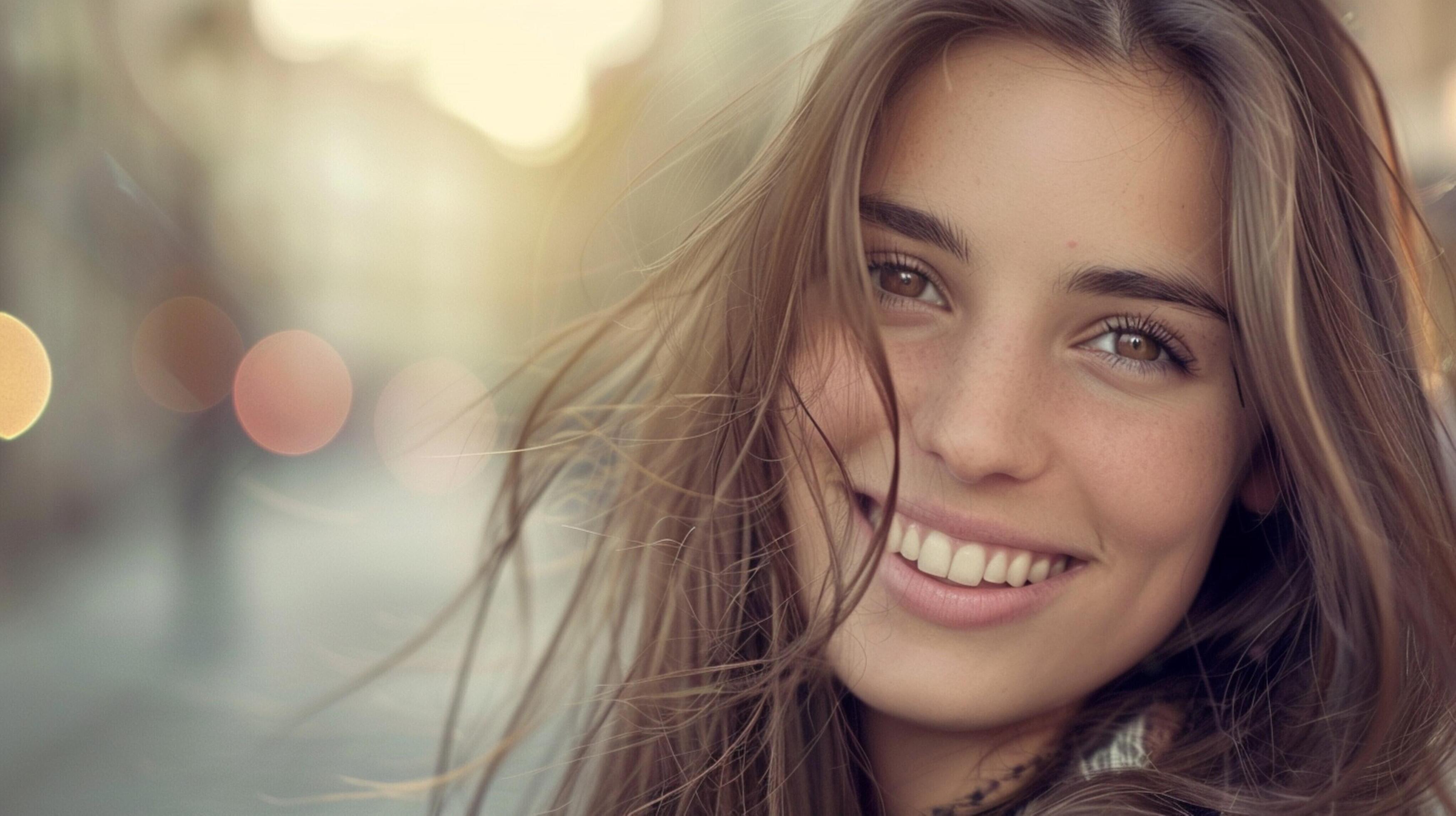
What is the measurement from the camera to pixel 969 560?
4.41 feet

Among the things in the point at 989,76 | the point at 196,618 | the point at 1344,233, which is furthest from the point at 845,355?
the point at 196,618

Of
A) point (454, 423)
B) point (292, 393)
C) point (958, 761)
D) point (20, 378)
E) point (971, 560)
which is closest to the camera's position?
point (971, 560)

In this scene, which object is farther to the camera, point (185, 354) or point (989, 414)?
point (185, 354)

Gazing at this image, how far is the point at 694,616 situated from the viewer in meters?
1.64

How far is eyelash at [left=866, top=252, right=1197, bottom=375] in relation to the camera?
132 cm

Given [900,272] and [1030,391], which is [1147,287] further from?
[900,272]

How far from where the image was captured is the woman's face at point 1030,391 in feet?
4.13

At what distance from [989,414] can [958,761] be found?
49cm

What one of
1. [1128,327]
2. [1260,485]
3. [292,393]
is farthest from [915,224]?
[292,393]

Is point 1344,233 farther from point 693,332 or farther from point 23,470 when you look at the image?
point 23,470

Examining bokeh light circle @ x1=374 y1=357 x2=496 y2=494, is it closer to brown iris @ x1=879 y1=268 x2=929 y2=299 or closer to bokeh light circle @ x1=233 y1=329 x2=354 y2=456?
brown iris @ x1=879 y1=268 x2=929 y2=299

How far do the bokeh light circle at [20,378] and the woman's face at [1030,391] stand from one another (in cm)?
584

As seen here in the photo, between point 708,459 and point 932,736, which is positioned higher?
point 708,459

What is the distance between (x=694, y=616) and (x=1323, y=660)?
2.68 ft
